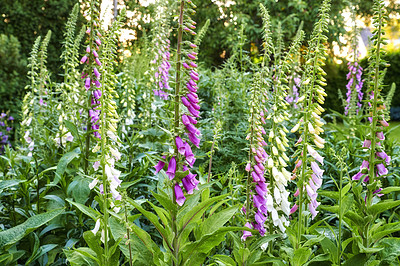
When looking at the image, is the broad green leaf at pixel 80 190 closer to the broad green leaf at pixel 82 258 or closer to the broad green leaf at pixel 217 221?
the broad green leaf at pixel 82 258

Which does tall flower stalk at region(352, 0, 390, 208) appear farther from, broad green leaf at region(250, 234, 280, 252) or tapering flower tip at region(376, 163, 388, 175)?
broad green leaf at region(250, 234, 280, 252)

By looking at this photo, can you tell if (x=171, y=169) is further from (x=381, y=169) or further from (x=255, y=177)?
(x=381, y=169)

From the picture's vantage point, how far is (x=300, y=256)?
6.26 ft

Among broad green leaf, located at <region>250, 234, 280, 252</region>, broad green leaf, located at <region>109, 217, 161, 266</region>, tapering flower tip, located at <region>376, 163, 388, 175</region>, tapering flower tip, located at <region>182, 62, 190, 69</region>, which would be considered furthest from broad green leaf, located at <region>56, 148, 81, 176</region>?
tapering flower tip, located at <region>376, 163, 388, 175</region>

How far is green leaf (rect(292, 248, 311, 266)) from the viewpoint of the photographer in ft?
6.16

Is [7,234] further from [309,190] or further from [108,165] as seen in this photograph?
[309,190]

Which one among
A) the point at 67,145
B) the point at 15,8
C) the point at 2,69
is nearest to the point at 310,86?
the point at 67,145

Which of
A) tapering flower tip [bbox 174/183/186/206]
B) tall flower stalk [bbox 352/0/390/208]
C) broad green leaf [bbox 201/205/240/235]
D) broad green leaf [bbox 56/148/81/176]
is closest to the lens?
tapering flower tip [bbox 174/183/186/206]

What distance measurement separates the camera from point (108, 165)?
6.44ft

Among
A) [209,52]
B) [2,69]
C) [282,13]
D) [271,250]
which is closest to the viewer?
[271,250]

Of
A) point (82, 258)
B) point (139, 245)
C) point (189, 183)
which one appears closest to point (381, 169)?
point (189, 183)

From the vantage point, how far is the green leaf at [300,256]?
1.88 meters

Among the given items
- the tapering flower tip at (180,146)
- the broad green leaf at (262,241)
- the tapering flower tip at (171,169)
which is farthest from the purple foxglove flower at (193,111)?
the broad green leaf at (262,241)

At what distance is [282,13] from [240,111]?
10.5m
